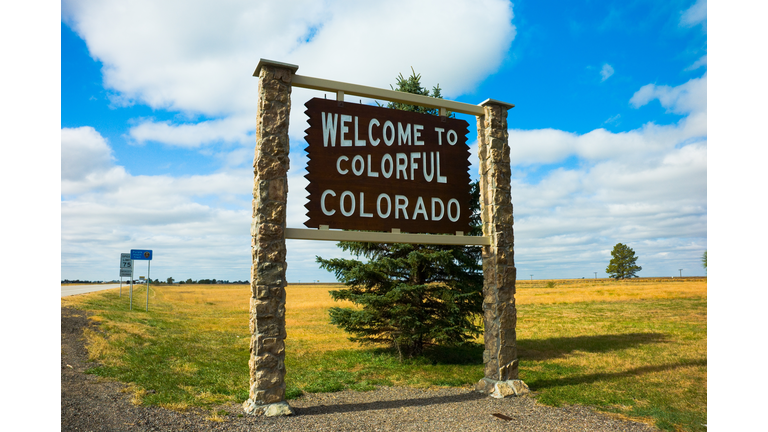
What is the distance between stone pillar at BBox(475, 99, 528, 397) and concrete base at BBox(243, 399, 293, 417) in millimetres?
3842

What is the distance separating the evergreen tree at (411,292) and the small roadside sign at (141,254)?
17215 mm

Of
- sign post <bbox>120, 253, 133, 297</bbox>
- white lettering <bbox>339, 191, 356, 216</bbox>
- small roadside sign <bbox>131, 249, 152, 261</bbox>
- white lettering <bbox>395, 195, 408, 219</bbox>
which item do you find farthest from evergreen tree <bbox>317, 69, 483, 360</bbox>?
sign post <bbox>120, 253, 133, 297</bbox>

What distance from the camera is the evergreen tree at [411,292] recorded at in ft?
34.0

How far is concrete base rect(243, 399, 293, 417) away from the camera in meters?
6.33

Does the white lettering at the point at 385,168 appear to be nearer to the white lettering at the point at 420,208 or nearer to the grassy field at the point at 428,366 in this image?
the white lettering at the point at 420,208

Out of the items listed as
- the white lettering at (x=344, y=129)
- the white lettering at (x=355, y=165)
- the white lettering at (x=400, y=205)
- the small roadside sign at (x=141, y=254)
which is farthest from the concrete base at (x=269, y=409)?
the small roadside sign at (x=141, y=254)

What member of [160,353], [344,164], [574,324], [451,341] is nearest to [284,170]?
[344,164]

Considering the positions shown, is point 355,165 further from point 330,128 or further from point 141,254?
point 141,254

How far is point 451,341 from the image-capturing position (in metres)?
10.4

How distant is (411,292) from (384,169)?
13.0 feet

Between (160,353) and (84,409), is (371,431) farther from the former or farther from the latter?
(160,353)

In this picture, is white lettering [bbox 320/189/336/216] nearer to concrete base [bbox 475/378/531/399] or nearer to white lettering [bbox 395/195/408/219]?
white lettering [bbox 395/195/408/219]

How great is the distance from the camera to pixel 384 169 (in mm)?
7684

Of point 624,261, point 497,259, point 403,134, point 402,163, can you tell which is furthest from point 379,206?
point 624,261
